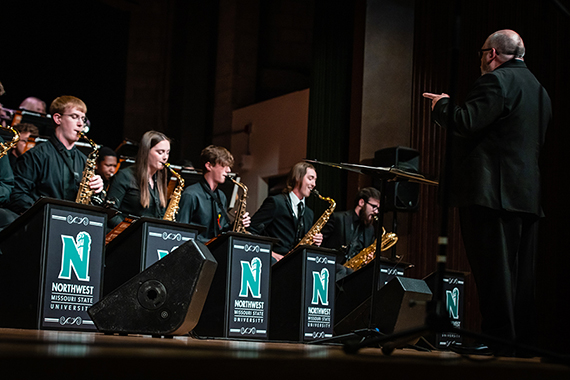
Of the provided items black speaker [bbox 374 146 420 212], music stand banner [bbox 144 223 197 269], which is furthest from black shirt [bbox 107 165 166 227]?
black speaker [bbox 374 146 420 212]

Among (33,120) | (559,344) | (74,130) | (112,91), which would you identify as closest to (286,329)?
(74,130)

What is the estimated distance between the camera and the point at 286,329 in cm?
490

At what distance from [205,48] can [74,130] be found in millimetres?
6784

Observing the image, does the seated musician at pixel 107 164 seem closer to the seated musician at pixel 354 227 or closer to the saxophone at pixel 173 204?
the saxophone at pixel 173 204

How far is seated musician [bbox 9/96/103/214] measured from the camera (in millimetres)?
4223

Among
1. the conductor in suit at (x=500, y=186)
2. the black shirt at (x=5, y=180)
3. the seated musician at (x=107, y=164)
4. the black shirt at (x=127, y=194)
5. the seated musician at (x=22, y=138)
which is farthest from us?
the seated musician at (x=107, y=164)

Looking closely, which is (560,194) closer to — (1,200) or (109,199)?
(109,199)

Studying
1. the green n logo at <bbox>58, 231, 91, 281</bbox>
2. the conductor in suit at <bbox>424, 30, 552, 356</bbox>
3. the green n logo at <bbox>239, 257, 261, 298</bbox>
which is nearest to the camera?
the conductor in suit at <bbox>424, 30, 552, 356</bbox>

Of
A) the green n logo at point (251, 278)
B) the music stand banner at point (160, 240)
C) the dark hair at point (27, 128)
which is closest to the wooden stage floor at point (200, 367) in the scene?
the music stand banner at point (160, 240)

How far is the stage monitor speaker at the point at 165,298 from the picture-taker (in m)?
2.95

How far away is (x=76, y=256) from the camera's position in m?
3.54

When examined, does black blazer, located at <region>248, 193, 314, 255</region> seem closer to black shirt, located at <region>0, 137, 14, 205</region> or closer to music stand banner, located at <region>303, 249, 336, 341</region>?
music stand banner, located at <region>303, 249, 336, 341</region>

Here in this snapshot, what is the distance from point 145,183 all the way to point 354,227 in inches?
99.5

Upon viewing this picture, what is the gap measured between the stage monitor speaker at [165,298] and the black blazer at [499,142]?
123 cm
